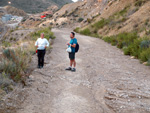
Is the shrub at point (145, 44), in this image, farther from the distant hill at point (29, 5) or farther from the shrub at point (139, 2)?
the distant hill at point (29, 5)

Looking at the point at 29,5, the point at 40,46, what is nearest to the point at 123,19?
the point at 40,46

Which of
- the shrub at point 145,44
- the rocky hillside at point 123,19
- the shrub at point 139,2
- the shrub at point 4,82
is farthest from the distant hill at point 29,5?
the shrub at point 4,82

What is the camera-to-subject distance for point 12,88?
4.57m

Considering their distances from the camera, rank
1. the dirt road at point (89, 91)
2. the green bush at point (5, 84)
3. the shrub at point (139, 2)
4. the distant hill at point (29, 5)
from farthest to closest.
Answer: the distant hill at point (29, 5)
the shrub at point (139, 2)
the green bush at point (5, 84)
the dirt road at point (89, 91)

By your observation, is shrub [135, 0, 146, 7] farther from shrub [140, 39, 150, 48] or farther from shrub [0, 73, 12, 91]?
shrub [0, 73, 12, 91]

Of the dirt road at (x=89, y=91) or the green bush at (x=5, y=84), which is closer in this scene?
the dirt road at (x=89, y=91)

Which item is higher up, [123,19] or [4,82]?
[123,19]

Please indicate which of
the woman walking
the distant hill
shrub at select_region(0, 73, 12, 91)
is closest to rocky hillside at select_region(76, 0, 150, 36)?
the woman walking

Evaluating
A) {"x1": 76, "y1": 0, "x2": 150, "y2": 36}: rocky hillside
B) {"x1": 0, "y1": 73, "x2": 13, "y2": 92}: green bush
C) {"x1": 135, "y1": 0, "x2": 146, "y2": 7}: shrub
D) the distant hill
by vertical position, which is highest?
the distant hill

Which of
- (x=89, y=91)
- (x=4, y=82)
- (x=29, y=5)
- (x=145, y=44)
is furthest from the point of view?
(x=29, y=5)

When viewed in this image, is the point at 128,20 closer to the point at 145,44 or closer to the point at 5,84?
the point at 145,44

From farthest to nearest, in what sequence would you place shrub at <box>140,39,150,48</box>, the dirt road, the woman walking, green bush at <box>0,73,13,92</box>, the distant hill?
1. the distant hill
2. shrub at <box>140,39,150,48</box>
3. the woman walking
4. green bush at <box>0,73,13,92</box>
5. the dirt road

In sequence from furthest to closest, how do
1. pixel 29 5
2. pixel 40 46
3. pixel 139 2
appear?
pixel 29 5, pixel 139 2, pixel 40 46

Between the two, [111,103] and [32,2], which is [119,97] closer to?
[111,103]
